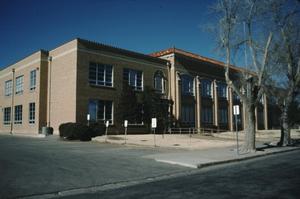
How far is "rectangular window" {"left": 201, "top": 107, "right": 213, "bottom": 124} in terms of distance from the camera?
44.4 m

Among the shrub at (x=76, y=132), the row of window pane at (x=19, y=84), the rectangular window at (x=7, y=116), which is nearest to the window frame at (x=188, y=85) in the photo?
the shrub at (x=76, y=132)

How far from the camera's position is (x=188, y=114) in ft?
137

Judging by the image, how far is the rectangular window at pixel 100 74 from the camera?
33062 millimetres

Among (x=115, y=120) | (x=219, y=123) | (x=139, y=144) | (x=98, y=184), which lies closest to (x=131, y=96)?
(x=115, y=120)

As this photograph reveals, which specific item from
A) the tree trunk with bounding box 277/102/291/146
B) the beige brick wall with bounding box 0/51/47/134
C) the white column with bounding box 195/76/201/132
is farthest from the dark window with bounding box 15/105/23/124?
the tree trunk with bounding box 277/102/291/146

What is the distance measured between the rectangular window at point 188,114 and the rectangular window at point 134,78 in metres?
6.73

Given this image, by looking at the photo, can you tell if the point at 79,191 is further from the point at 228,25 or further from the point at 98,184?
the point at 228,25

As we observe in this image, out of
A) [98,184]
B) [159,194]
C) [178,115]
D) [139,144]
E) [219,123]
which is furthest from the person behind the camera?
[219,123]

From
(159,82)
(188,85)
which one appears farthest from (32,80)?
(188,85)

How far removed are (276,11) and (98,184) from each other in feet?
60.8

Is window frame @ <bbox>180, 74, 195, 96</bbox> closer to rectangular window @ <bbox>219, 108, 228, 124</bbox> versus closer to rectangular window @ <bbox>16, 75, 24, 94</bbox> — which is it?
rectangular window @ <bbox>219, 108, 228, 124</bbox>

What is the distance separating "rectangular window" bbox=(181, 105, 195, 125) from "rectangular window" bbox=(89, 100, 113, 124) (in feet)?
33.3

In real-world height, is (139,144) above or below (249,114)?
below

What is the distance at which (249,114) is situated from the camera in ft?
69.8
